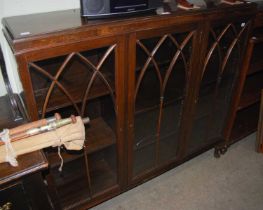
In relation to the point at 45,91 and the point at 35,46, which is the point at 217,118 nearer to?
the point at 45,91

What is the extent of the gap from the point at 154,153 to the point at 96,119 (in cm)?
42

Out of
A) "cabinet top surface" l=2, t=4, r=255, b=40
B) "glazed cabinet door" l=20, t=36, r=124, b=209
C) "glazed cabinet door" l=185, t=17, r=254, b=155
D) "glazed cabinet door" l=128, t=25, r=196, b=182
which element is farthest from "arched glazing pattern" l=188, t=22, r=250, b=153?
"glazed cabinet door" l=20, t=36, r=124, b=209

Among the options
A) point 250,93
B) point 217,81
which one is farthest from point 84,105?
point 250,93

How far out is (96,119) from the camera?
146 centimetres

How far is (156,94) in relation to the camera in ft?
4.45

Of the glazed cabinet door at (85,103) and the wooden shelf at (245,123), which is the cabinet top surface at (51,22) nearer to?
the glazed cabinet door at (85,103)

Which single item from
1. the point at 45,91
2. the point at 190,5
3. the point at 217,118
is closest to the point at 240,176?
Result: the point at 217,118

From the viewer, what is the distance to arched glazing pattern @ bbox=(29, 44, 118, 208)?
3.32 ft

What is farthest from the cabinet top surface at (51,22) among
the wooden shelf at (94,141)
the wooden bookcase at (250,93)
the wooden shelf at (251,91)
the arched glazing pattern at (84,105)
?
the wooden shelf at (251,91)

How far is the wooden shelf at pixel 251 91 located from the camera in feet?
5.89

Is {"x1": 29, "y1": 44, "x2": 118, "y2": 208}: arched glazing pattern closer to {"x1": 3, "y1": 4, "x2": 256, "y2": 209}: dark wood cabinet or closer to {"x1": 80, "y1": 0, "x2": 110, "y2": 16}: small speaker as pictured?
{"x1": 3, "y1": 4, "x2": 256, "y2": 209}: dark wood cabinet

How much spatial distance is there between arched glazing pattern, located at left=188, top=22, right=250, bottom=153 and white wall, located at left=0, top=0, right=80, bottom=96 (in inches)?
29.3

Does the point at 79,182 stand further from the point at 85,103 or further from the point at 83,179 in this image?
the point at 85,103

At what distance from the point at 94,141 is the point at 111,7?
693mm
